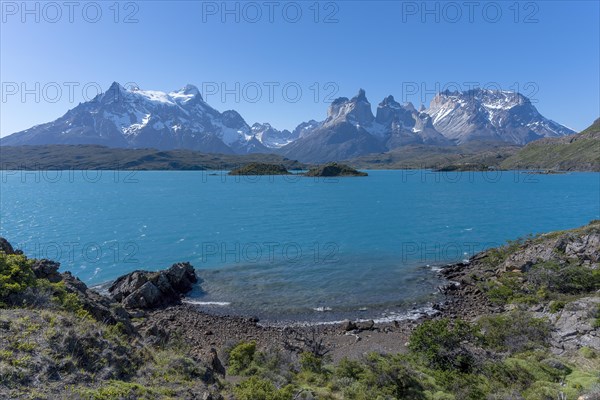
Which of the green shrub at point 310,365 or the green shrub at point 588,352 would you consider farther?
the green shrub at point 310,365

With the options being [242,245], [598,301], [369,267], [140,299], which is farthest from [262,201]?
[598,301]

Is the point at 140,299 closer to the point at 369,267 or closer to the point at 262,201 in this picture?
the point at 369,267

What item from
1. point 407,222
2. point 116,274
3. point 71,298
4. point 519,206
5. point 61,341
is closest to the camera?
point 61,341

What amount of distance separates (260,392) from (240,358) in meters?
7.99

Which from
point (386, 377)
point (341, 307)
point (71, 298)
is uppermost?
point (71, 298)

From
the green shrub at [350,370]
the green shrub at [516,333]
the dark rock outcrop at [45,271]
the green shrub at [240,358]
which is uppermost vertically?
the dark rock outcrop at [45,271]

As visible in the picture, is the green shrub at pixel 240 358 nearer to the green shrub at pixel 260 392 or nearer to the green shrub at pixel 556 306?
the green shrub at pixel 260 392

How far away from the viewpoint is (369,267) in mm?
51969

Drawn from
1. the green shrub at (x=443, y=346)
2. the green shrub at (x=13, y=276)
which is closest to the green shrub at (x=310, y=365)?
the green shrub at (x=443, y=346)

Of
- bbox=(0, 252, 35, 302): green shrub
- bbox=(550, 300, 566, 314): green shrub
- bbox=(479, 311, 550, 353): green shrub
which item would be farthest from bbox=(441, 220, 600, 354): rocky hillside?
bbox=(0, 252, 35, 302): green shrub

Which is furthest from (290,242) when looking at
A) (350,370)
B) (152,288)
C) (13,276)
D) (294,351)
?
(13,276)

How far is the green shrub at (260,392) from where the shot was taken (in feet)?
47.8

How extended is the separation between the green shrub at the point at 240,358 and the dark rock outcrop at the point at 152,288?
18598mm

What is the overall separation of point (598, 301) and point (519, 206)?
10114 centimetres
